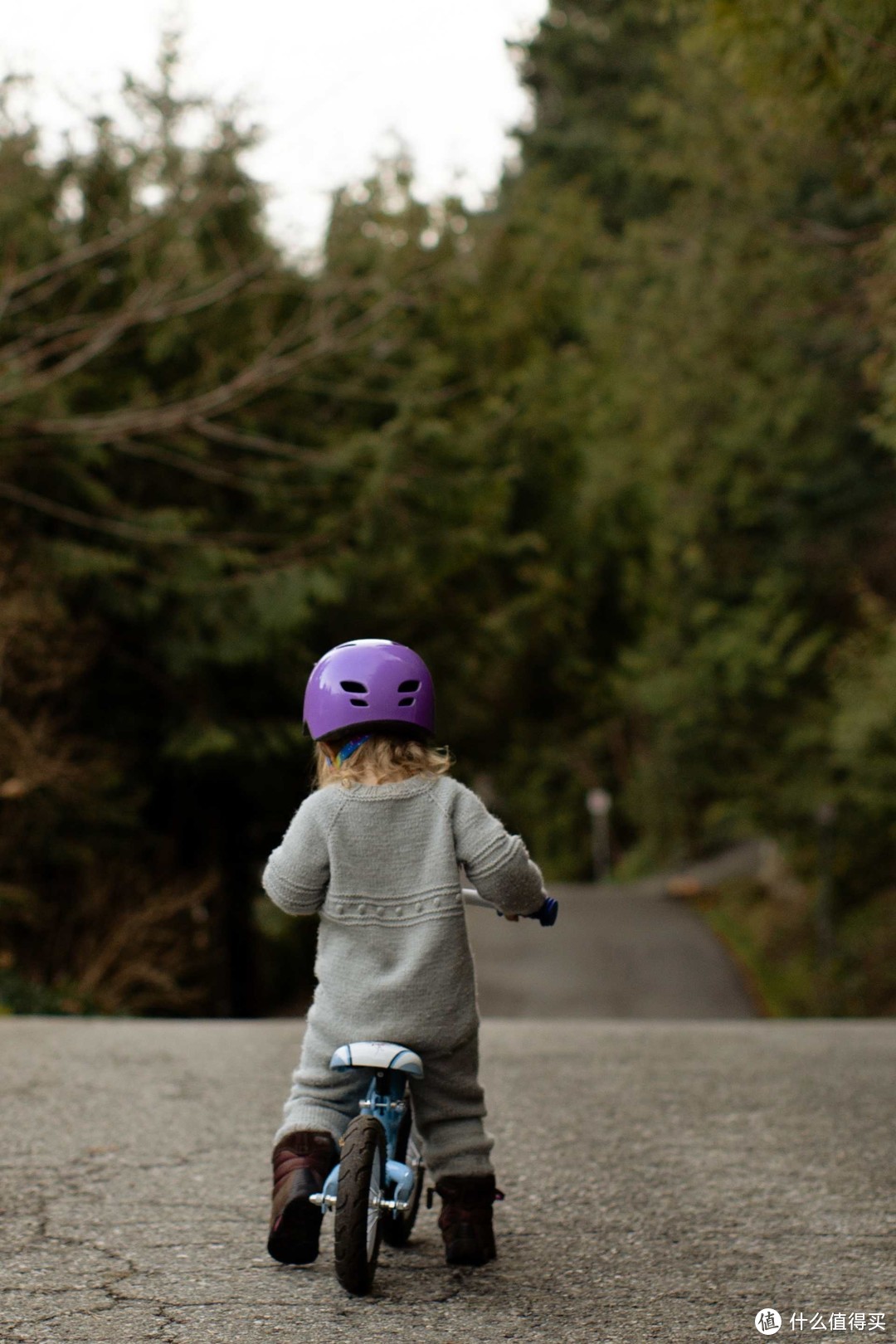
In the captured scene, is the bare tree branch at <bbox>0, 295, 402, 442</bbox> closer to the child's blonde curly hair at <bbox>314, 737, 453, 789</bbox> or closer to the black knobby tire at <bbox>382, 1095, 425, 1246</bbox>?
the child's blonde curly hair at <bbox>314, 737, 453, 789</bbox>

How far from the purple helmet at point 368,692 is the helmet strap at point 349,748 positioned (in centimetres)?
8

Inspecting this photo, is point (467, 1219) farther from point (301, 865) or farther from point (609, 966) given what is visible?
point (609, 966)

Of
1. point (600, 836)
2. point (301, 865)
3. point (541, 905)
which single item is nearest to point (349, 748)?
point (301, 865)

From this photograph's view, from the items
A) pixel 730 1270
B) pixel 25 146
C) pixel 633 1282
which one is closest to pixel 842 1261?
pixel 730 1270

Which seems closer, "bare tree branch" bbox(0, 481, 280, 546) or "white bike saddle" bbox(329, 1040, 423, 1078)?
"white bike saddle" bbox(329, 1040, 423, 1078)

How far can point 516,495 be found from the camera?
19.2m

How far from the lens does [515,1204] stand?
4605mm

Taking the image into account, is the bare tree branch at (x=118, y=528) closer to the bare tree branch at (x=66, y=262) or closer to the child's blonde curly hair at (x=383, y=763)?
the bare tree branch at (x=66, y=262)

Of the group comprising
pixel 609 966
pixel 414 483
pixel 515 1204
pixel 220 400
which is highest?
pixel 414 483

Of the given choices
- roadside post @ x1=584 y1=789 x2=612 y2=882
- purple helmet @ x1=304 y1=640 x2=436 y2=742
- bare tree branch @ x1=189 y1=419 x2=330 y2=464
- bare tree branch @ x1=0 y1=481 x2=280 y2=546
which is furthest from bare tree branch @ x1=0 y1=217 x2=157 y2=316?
roadside post @ x1=584 y1=789 x2=612 y2=882

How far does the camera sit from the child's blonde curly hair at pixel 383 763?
13.0ft

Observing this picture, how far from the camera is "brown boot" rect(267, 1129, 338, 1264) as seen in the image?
371 cm

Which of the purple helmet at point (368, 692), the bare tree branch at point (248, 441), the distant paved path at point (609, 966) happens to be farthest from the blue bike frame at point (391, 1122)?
the distant paved path at point (609, 966)

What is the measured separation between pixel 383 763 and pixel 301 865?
12.4 inches
